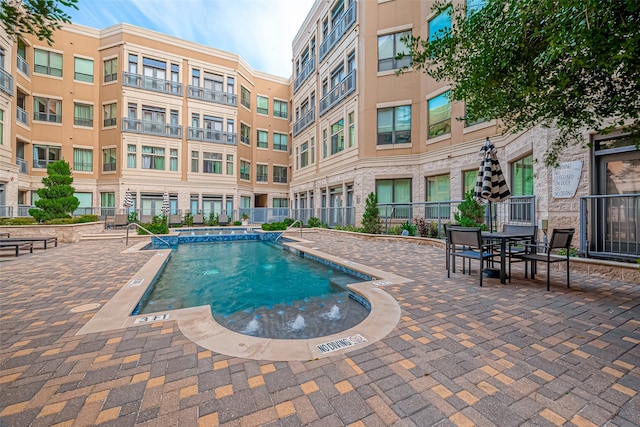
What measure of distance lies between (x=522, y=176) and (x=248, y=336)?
10.1 m

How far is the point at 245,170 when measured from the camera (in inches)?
1054

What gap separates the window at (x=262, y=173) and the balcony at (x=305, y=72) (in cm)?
774

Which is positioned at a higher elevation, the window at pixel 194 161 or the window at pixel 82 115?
the window at pixel 82 115

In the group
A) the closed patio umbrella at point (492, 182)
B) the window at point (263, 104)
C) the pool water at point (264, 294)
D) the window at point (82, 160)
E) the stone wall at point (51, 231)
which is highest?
the window at point (263, 104)

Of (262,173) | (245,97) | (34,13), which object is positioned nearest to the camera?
(34,13)

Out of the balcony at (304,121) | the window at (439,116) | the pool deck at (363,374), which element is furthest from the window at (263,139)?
the pool deck at (363,374)

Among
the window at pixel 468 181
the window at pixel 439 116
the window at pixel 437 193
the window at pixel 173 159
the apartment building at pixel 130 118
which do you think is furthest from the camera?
the window at pixel 173 159

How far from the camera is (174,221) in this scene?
2069 cm

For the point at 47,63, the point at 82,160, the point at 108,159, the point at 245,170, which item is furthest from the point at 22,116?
the point at 245,170

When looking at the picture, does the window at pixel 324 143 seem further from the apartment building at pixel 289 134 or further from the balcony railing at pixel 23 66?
the balcony railing at pixel 23 66

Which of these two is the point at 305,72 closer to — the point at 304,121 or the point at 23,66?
the point at 304,121

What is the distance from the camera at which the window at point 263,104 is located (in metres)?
27.8

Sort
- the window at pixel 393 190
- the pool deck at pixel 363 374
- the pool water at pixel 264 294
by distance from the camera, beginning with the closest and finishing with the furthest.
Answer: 1. the pool deck at pixel 363 374
2. the pool water at pixel 264 294
3. the window at pixel 393 190

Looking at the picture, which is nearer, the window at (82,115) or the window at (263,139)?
the window at (82,115)
